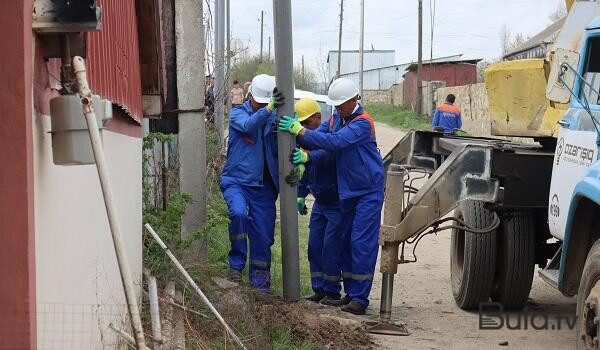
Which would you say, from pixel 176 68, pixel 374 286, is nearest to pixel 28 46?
pixel 176 68

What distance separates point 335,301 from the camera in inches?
323

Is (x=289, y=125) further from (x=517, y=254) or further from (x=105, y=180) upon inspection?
(x=105, y=180)

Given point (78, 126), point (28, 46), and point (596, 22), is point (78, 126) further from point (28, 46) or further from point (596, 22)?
point (596, 22)

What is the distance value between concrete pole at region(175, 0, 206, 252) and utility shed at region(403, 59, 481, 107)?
51752 millimetres

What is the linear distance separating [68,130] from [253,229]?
205 inches

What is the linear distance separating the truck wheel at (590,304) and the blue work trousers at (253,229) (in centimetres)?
314

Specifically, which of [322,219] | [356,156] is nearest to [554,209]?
[356,156]

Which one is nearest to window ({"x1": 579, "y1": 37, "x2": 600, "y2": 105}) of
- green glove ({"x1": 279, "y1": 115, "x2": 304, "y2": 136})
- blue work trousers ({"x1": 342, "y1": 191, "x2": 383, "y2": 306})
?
blue work trousers ({"x1": 342, "y1": 191, "x2": 383, "y2": 306})

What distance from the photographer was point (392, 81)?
88.1 meters

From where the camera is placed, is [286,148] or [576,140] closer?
[576,140]

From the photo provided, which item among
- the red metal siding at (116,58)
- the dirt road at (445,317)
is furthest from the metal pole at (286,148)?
the red metal siding at (116,58)

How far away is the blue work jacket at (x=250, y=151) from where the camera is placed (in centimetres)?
801

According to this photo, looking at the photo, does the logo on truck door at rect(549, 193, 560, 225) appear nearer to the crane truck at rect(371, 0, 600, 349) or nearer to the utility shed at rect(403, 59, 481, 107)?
the crane truck at rect(371, 0, 600, 349)

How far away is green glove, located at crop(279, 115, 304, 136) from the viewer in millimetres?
7398
